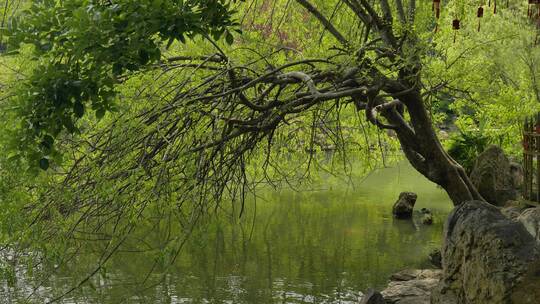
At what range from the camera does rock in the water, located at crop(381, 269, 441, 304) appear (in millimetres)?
7378

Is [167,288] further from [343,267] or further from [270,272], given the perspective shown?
[343,267]

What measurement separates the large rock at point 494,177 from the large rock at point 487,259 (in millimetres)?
8135

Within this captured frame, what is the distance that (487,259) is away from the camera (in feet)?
17.4

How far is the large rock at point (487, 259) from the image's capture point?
506 centimetres

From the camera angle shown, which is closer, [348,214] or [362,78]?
[362,78]

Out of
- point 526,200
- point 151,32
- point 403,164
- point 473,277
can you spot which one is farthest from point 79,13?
point 403,164

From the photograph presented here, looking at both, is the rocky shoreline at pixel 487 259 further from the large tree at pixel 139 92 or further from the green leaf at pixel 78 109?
the green leaf at pixel 78 109

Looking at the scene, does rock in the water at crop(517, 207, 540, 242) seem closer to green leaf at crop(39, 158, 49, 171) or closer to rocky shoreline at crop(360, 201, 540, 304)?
rocky shoreline at crop(360, 201, 540, 304)

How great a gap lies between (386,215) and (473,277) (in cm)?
815

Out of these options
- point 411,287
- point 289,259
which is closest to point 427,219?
point 289,259

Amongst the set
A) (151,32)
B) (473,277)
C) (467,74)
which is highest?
(467,74)

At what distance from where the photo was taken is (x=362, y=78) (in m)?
6.65

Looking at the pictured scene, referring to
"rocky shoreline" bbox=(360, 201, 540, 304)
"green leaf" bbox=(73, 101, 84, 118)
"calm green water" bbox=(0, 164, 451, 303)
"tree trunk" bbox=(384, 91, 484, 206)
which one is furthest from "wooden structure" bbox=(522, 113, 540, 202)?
"green leaf" bbox=(73, 101, 84, 118)

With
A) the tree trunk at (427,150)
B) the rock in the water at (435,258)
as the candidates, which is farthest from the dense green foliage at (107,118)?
the rock in the water at (435,258)
